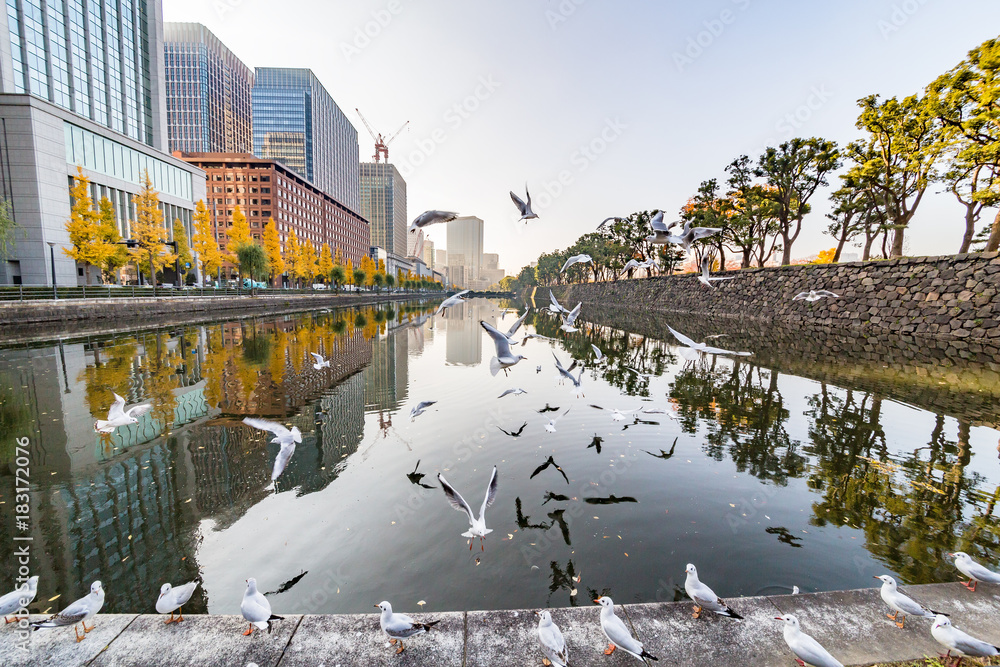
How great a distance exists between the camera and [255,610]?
9.21 feet

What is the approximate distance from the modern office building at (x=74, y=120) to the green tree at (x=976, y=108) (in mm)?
53254

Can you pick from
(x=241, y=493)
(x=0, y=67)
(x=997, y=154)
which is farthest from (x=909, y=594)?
(x=0, y=67)

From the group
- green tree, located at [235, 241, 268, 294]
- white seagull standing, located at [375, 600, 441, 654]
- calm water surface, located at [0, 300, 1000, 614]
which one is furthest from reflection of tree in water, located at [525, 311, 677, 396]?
green tree, located at [235, 241, 268, 294]

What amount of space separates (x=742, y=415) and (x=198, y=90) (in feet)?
550

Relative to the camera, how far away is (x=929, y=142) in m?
21.8

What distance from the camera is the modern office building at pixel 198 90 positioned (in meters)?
121

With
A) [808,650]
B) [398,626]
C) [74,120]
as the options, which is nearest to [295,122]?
[74,120]

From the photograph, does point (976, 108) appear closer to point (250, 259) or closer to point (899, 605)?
point (899, 605)

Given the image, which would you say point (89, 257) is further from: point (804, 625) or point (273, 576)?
point (804, 625)

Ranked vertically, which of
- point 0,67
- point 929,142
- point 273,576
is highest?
point 0,67

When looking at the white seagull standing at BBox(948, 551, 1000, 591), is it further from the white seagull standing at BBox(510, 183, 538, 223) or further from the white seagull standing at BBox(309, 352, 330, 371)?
the white seagull standing at BBox(309, 352, 330, 371)

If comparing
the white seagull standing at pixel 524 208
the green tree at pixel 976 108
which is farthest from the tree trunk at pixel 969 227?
the white seagull standing at pixel 524 208

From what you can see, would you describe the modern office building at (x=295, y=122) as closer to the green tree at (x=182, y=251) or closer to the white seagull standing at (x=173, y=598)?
the green tree at (x=182, y=251)

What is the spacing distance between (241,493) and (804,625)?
6438mm
